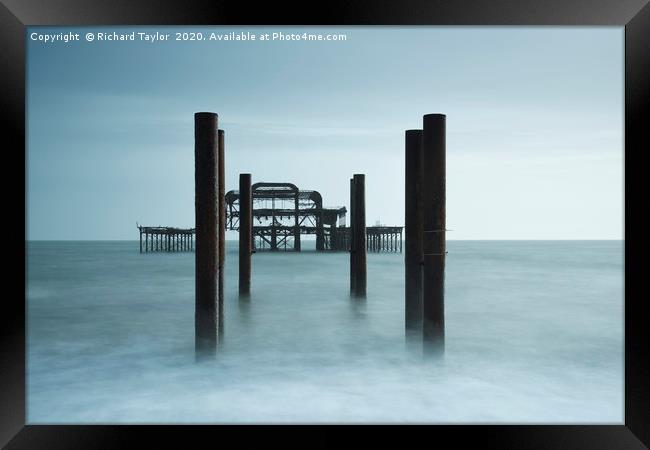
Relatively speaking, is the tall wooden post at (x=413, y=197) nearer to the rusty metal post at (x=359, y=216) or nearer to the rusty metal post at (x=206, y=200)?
the rusty metal post at (x=206, y=200)

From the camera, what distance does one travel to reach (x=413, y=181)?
280 inches

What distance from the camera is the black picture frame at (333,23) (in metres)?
4.08

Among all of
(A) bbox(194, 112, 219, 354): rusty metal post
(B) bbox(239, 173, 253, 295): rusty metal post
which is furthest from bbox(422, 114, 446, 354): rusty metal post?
(B) bbox(239, 173, 253, 295): rusty metal post

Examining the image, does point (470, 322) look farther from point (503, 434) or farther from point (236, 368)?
point (503, 434)

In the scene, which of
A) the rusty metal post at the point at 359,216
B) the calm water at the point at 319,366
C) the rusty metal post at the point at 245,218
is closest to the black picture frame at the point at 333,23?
the calm water at the point at 319,366

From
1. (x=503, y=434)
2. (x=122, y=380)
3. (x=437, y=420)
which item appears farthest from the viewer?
(x=122, y=380)

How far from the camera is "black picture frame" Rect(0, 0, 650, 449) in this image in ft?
13.4

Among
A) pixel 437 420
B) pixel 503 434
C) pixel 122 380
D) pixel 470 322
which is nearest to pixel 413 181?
pixel 437 420

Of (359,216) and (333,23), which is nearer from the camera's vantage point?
(333,23)

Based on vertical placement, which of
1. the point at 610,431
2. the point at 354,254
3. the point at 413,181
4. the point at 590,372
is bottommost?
the point at 590,372

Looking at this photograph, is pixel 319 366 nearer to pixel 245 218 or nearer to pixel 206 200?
pixel 206 200

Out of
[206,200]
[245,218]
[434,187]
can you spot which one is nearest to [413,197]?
[434,187]

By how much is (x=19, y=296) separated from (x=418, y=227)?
4563 mm

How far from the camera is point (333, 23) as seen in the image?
4383 mm
